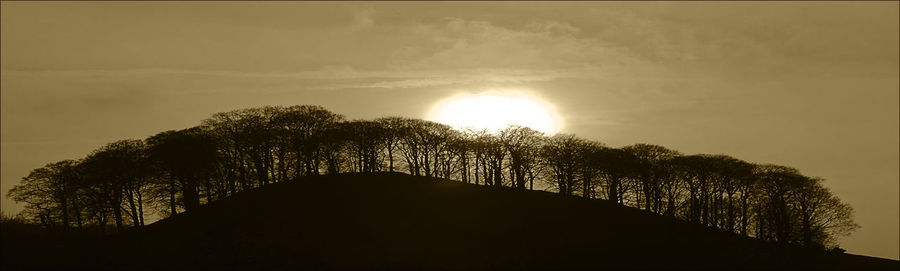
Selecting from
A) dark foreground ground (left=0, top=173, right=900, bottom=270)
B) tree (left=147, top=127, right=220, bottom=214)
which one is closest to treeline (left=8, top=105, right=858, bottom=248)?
tree (left=147, top=127, right=220, bottom=214)

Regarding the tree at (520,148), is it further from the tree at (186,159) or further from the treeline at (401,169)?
the tree at (186,159)

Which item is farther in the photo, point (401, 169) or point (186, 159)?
point (401, 169)

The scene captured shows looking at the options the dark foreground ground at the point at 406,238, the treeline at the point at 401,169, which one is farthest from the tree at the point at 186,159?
the dark foreground ground at the point at 406,238

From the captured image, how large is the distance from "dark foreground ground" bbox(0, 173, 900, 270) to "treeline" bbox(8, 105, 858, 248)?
11952mm

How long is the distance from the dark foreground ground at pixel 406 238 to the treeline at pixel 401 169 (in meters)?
12.0

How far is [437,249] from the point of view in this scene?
243 ft

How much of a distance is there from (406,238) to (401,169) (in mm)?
46887

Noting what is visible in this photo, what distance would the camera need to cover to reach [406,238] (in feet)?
256

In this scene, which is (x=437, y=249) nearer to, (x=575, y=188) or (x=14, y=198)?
(x=575, y=188)

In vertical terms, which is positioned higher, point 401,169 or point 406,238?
point 401,169

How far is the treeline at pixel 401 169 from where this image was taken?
10094 centimetres

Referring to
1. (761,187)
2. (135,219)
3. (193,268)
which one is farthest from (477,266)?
(761,187)

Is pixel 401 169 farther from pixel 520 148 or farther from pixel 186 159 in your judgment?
pixel 186 159

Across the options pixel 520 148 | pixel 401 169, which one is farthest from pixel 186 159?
pixel 520 148
